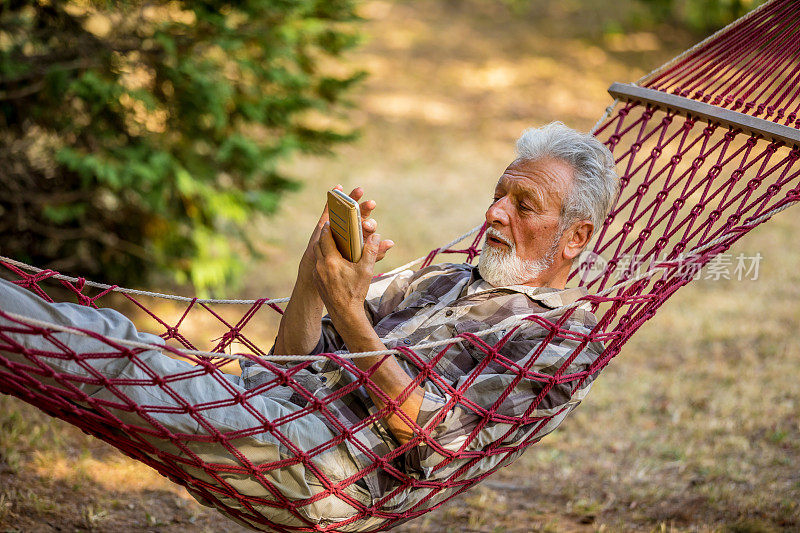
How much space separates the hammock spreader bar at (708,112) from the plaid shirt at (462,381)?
2.68ft

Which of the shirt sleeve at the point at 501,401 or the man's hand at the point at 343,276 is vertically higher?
the man's hand at the point at 343,276

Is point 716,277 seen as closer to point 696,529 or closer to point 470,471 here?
point 696,529

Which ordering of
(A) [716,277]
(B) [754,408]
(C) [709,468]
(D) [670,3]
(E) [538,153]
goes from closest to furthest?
(E) [538,153] < (C) [709,468] < (B) [754,408] < (A) [716,277] < (D) [670,3]

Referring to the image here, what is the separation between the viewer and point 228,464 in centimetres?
173

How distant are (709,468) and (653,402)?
0.72 meters

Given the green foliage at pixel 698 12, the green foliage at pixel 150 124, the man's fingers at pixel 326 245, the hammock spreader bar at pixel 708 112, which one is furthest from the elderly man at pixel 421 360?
the green foliage at pixel 698 12

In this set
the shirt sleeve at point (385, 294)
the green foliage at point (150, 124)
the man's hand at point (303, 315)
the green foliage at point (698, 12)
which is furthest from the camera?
the green foliage at point (698, 12)

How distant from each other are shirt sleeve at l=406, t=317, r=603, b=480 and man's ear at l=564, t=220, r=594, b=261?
1.23 feet

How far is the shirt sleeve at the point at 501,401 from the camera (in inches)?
69.5

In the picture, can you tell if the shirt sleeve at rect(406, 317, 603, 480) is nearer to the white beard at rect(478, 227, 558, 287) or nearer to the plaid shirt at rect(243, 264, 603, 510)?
the plaid shirt at rect(243, 264, 603, 510)

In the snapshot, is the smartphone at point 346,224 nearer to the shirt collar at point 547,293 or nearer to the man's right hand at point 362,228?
the man's right hand at point 362,228

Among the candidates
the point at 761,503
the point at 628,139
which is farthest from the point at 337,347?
the point at 628,139

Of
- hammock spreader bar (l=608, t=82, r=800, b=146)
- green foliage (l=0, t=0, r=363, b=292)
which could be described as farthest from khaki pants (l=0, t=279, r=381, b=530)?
green foliage (l=0, t=0, r=363, b=292)

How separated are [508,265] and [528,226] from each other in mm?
125
